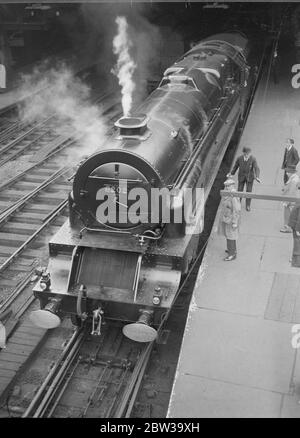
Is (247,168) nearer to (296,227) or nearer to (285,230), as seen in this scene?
(285,230)

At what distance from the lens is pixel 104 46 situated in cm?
2364

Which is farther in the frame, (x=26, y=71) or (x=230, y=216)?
(x=26, y=71)

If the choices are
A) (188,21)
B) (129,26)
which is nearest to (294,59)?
(188,21)

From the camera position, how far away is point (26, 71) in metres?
21.1

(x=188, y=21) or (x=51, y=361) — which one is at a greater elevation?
(x=188, y=21)

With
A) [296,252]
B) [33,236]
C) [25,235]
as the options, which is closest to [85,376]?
[296,252]

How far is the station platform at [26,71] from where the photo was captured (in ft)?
57.5

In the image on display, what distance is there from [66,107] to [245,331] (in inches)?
503

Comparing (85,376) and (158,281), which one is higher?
(158,281)

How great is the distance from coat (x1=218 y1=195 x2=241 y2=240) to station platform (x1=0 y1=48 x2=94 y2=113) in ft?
35.9

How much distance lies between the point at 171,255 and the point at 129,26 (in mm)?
15233

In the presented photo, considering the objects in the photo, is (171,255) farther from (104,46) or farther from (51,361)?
(104,46)

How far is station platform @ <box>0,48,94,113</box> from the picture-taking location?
17.5 m
